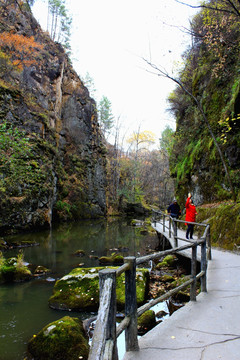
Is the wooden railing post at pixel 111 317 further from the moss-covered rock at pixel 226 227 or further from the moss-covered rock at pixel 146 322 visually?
the moss-covered rock at pixel 226 227

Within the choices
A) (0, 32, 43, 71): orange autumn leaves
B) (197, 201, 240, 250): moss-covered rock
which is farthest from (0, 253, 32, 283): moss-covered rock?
(0, 32, 43, 71): orange autumn leaves

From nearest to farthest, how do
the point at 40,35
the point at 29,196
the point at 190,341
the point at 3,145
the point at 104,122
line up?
the point at 190,341 < the point at 3,145 < the point at 29,196 < the point at 40,35 < the point at 104,122

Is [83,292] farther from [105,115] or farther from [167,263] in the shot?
[105,115]

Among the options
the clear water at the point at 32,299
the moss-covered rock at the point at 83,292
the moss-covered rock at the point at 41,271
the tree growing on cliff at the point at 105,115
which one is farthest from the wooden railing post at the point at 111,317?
the tree growing on cliff at the point at 105,115

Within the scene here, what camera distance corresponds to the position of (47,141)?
2538 centimetres

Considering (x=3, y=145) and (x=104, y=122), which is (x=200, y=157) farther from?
(x=104, y=122)

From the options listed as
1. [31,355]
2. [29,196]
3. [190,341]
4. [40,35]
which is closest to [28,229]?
[29,196]

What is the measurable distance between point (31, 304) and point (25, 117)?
19596 millimetres

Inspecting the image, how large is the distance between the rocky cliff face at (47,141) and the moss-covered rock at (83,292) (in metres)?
A: 6.82

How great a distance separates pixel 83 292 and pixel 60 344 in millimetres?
2340

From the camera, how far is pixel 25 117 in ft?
75.2

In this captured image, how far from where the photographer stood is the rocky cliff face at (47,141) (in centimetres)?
1875

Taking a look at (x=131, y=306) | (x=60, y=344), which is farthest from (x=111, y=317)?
(x=60, y=344)

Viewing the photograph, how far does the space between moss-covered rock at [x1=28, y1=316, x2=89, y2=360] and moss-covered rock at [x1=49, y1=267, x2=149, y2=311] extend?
5.57 ft
